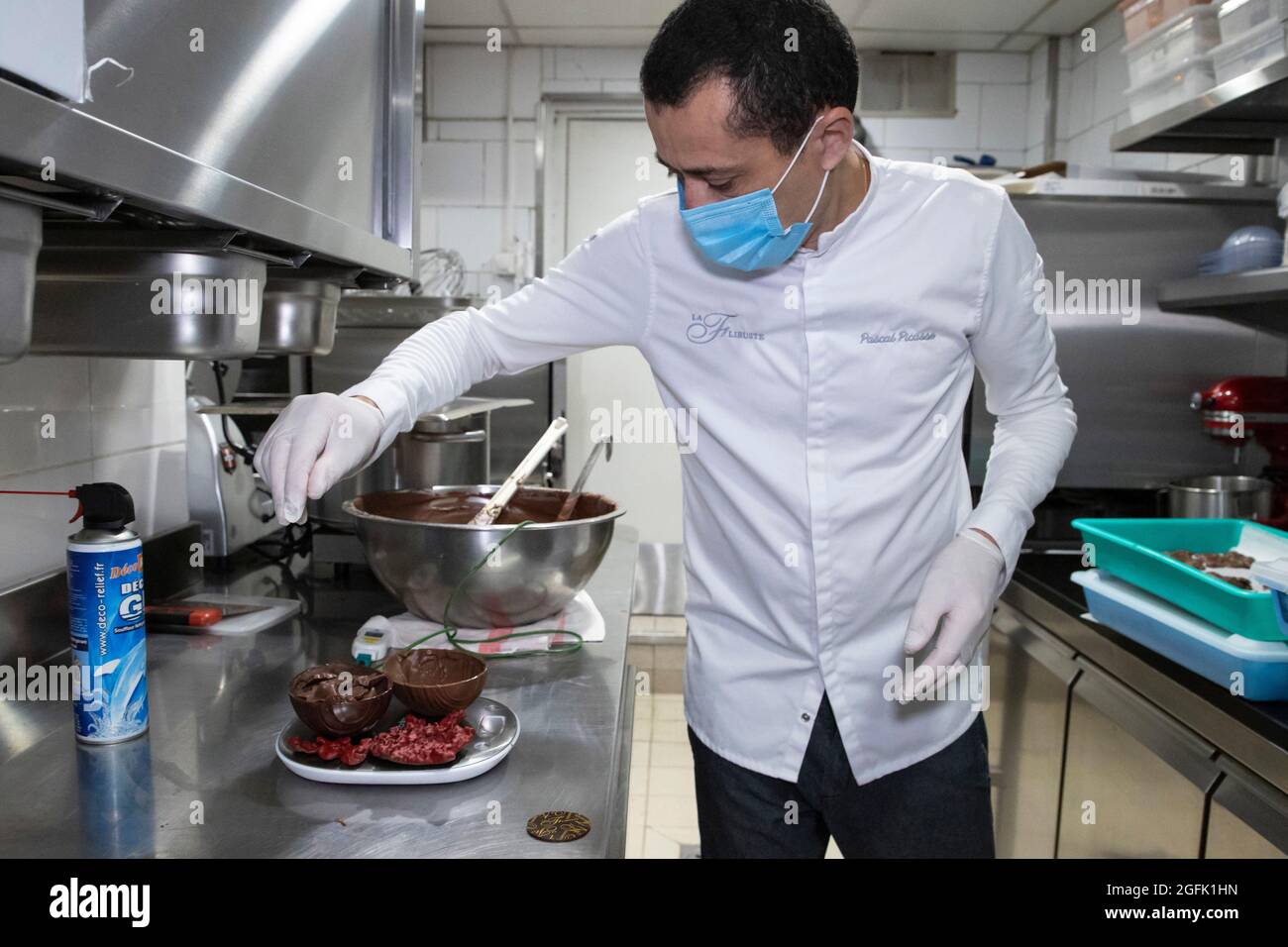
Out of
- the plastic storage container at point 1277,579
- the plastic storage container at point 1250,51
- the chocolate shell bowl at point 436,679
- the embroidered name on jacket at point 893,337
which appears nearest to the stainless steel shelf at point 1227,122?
the plastic storage container at point 1250,51

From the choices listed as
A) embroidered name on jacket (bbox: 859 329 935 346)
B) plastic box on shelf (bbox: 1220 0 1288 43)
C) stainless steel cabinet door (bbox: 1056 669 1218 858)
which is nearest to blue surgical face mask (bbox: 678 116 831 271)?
embroidered name on jacket (bbox: 859 329 935 346)

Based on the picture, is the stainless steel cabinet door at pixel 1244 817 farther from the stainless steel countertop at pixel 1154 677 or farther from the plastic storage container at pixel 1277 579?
the plastic storage container at pixel 1277 579

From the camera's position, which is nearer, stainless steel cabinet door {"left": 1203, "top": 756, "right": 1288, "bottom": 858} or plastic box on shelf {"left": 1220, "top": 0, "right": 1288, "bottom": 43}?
stainless steel cabinet door {"left": 1203, "top": 756, "right": 1288, "bottom": 858}

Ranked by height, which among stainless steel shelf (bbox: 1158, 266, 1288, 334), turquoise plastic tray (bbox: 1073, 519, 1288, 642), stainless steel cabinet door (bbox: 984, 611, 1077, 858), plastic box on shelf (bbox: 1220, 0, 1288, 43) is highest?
plastic box on shelf (bbox: 1220, 0, 1288, 43)

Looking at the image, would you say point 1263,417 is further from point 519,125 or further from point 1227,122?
point 519,125

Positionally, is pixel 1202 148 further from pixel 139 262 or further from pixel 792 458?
pixel 139 262

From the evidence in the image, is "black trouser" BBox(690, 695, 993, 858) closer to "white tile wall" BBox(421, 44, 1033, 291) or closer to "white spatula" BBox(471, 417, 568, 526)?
"white spatula" BBox(471, 417, 568, 526)

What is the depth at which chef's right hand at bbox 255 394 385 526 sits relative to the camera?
1.09m

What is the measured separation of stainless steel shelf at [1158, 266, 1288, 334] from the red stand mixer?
22 centimetres

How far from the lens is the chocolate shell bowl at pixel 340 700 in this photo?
1.08m

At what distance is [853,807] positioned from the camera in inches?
52.8

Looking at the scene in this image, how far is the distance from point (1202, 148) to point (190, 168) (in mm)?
2844

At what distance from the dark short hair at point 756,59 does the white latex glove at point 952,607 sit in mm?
563

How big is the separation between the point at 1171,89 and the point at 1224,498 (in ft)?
3.42
